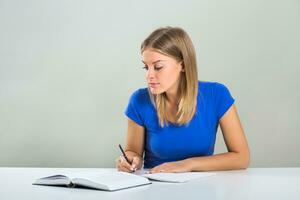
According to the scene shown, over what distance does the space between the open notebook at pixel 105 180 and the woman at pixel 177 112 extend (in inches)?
14.5

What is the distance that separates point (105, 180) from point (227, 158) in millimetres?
728

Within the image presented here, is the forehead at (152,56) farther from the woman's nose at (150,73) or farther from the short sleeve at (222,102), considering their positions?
the short sleeve at (222,102)

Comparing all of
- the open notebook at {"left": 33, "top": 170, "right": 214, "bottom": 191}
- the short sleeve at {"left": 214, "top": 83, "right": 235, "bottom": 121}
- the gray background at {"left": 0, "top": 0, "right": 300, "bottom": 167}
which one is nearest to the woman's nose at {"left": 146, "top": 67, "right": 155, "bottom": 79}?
the short sleeve at {"left": 214, "top": 83, "right": 235, "bottom": 121}

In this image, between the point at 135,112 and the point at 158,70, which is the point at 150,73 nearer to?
the point at 158,70

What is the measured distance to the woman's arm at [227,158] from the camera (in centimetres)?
212

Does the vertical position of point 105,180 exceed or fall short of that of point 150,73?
it falls short

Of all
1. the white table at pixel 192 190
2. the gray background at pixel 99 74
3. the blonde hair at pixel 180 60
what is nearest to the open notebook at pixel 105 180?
the white table at pixel 192 190

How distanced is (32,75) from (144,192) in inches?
80.7

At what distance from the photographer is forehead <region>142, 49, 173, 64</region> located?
89.4 inches

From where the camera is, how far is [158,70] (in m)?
2.29

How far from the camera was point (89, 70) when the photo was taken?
344cm

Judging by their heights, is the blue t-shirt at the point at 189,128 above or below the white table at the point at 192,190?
above

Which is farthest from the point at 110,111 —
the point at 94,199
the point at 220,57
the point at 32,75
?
the point at 94,199

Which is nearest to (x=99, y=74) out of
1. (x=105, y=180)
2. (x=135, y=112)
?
(x=135, y=112)
